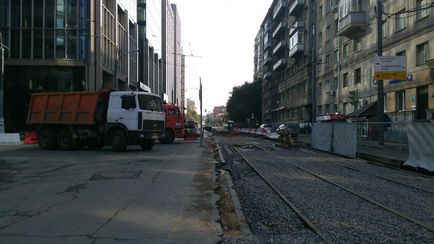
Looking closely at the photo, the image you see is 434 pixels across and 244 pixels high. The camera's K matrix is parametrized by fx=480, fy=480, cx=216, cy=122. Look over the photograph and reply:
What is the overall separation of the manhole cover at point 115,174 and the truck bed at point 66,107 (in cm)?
914

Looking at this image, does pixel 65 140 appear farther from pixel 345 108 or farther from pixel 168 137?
pixel 345 108

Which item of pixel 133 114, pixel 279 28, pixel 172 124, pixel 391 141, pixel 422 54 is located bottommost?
pixel 391 141

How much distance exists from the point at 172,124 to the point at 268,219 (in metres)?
25.6

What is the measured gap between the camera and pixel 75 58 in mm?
49031

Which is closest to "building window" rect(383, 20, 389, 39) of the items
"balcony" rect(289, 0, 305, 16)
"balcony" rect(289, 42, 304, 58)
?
"balcony" rect(289, 42, 304, 58)

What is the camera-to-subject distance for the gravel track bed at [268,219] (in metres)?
6.72

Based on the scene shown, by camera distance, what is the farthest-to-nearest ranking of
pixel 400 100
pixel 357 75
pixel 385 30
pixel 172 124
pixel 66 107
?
pixel 357 75, pixel 385 30, pixel 400 100, pixel 172 124, pixel 66 107

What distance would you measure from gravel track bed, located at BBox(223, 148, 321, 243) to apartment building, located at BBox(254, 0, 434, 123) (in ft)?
71.3

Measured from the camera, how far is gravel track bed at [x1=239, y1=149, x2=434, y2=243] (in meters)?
6.89

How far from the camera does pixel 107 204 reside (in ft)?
29.4

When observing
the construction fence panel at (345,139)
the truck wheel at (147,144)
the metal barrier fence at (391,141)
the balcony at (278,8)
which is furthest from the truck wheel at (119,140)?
the balcony at (278,8)

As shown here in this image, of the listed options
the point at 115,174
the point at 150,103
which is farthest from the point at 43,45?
the point at 115,174

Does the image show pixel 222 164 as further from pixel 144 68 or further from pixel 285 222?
pixel 144 68

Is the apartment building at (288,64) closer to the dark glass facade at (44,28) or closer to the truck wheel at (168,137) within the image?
the dark glass facade at (44,28)
